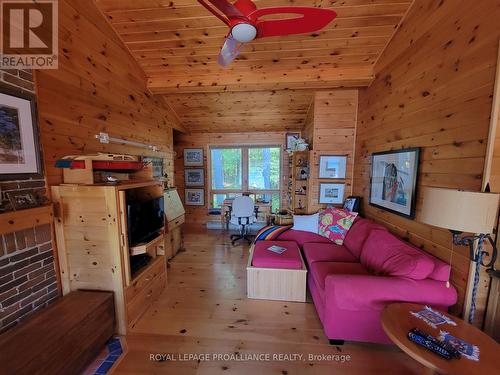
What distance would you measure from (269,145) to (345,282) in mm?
3828

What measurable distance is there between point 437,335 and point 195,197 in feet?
15.6

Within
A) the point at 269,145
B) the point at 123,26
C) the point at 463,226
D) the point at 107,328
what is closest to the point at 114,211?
the point at 107,328

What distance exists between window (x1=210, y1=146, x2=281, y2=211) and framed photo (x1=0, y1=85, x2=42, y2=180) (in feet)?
12.3

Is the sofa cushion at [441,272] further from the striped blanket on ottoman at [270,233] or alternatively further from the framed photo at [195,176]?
the framed photo at [195,176]

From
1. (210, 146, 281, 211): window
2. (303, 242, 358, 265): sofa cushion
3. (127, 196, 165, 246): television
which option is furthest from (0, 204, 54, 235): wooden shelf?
(210, 146, 281, 211): window

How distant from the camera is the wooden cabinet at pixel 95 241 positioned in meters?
1.69

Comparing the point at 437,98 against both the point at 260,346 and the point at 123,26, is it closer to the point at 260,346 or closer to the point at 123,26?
the point at 260,346

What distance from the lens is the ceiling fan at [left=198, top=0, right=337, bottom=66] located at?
44.8 inches

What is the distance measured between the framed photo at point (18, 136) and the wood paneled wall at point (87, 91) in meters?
0.10

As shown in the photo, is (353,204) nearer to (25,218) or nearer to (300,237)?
(300,237)

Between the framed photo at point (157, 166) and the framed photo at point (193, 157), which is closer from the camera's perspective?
the framed photo at point (157, 166)

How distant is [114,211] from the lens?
1690 mm

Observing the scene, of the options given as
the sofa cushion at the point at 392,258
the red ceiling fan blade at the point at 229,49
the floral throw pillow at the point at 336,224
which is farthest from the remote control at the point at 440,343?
the red ceiling fan blade at the point at 229,49

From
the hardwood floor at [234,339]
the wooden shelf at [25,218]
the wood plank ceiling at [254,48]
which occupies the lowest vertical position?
the hardwood floor at [234,339]
